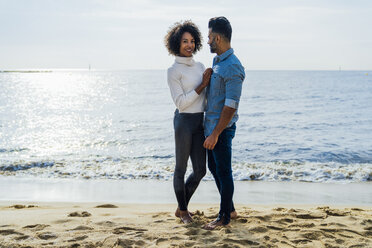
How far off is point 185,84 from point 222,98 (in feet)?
1.39

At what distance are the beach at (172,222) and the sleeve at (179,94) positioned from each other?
130 centimetres

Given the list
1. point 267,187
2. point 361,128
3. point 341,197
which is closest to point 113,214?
point 267,187

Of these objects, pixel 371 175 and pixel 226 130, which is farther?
pixel 371 175

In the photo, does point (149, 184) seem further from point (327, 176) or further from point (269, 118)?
point (269, 118)

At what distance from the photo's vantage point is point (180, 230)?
12.2 feet

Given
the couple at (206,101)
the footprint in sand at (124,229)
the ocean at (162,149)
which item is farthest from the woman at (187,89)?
the ocean at (162,149)

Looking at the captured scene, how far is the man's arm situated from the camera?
10.9ft

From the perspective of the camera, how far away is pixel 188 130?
12.0 feet

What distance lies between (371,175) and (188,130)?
5.73 meters

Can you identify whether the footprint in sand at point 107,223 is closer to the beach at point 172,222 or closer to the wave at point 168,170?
the beach at point 172,222

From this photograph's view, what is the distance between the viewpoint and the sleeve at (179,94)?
11.6 ft

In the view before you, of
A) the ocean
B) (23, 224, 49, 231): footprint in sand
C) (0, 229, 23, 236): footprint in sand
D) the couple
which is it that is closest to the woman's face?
the couple

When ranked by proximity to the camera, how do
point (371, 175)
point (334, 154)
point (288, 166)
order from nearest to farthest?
point (371, 175) < point (288, 166) < point (334, 154)

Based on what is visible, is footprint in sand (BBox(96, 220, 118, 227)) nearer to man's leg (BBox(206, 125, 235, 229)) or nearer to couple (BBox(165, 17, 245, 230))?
couple (BBox(165, 17, 245, 230))
